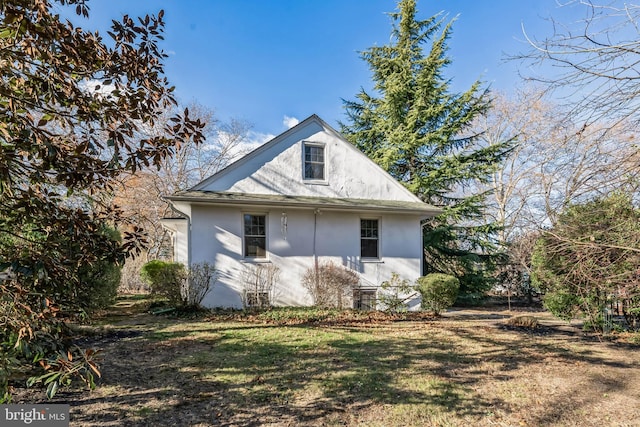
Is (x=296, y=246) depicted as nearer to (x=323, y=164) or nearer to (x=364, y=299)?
(x=364, y=299)

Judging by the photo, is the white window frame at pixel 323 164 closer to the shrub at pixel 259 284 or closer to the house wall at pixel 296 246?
the house wall at pixel 296 246

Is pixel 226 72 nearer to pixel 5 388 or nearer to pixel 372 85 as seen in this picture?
pixel 372 85

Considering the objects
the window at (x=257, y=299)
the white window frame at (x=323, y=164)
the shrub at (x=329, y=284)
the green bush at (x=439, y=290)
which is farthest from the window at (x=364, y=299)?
the white window frame at (x=323, y=164)

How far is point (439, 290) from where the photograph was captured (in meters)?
10.5

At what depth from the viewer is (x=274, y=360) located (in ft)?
18.2

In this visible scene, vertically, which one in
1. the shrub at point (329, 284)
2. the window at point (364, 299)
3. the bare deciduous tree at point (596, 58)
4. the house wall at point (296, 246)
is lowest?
the window at point (364, 299)

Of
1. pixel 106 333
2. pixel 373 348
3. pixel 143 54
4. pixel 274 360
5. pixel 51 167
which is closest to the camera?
pixel 51 167

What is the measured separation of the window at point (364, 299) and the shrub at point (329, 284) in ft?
1.66

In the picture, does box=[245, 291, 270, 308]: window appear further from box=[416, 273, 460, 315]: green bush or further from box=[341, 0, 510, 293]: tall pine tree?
box=[341, 0, 510, 293]: tall pine tree

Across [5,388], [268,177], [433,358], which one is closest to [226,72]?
[268,177]

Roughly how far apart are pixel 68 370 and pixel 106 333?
263 inches

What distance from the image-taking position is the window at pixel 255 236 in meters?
10.7

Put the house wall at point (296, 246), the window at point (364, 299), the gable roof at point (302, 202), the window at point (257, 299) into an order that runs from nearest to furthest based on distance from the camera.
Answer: the gable roof at point (302, 202) → the house wall at point (296, 246) → the window at point (257, 299) → the window at point (364, 299)

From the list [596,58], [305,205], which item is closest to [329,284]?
[305,205]
